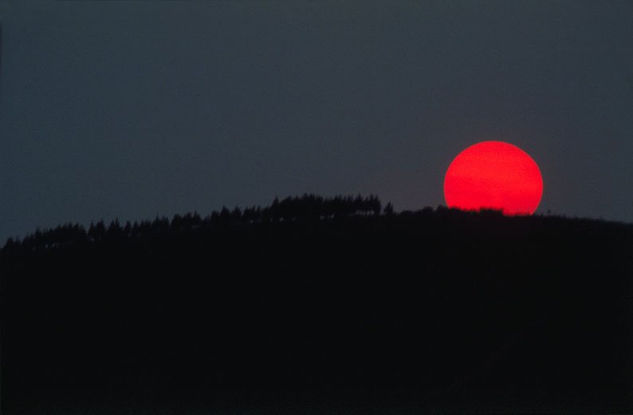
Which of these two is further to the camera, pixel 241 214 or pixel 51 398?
pixel 241 214

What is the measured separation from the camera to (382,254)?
5.78 metres

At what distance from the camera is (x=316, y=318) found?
227 inches

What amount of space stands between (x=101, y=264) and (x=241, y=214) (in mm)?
1310

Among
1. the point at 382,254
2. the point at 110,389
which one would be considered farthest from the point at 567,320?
the point at 110,389

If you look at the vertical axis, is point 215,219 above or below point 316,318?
above

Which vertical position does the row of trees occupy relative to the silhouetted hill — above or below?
above

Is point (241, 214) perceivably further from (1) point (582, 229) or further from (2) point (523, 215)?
(1) point (582, 229)

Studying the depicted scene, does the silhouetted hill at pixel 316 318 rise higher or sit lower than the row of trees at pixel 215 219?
lower

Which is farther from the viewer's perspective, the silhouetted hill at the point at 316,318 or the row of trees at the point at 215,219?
the row of trees at the point at 215,219

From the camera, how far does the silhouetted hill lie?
18.9 ft

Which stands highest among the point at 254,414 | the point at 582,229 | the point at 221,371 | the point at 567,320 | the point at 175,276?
the point at 582,229

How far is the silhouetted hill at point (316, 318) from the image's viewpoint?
576 cm

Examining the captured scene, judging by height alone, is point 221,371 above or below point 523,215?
below

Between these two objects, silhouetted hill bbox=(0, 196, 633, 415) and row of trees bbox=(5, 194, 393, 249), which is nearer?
silhouetted hill bbox=(0, 196, 633, 415)
